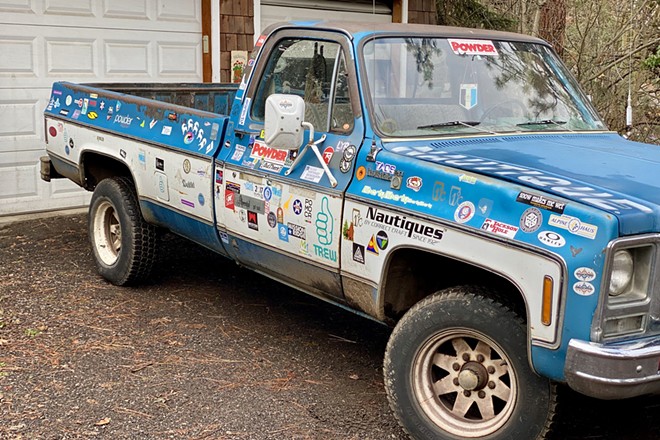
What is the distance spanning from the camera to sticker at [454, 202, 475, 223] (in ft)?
11.9

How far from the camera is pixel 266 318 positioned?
19.1ft

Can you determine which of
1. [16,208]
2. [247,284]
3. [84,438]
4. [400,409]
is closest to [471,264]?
[400,409]

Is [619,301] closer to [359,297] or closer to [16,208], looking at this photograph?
[359,297]

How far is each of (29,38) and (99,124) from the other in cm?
283

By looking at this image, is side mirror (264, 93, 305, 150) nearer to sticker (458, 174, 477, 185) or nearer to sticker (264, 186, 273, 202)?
sticker (264, 186, 273, 202)

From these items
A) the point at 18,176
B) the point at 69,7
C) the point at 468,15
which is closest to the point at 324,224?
the point at 18,176

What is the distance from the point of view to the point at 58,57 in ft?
28.7

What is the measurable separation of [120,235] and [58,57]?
3.24 m

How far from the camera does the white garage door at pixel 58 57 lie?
27.9ft

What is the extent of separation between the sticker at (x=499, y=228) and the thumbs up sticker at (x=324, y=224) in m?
1.01

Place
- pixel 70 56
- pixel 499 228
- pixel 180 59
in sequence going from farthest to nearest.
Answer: pixel 180 59 → pixel 70 56 → pixel 499 228

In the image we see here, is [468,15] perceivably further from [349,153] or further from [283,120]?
[283,120]

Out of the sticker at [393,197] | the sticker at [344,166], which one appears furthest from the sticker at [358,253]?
the sticker at [344,166]

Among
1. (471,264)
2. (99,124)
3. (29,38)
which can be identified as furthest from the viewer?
(29,38)
